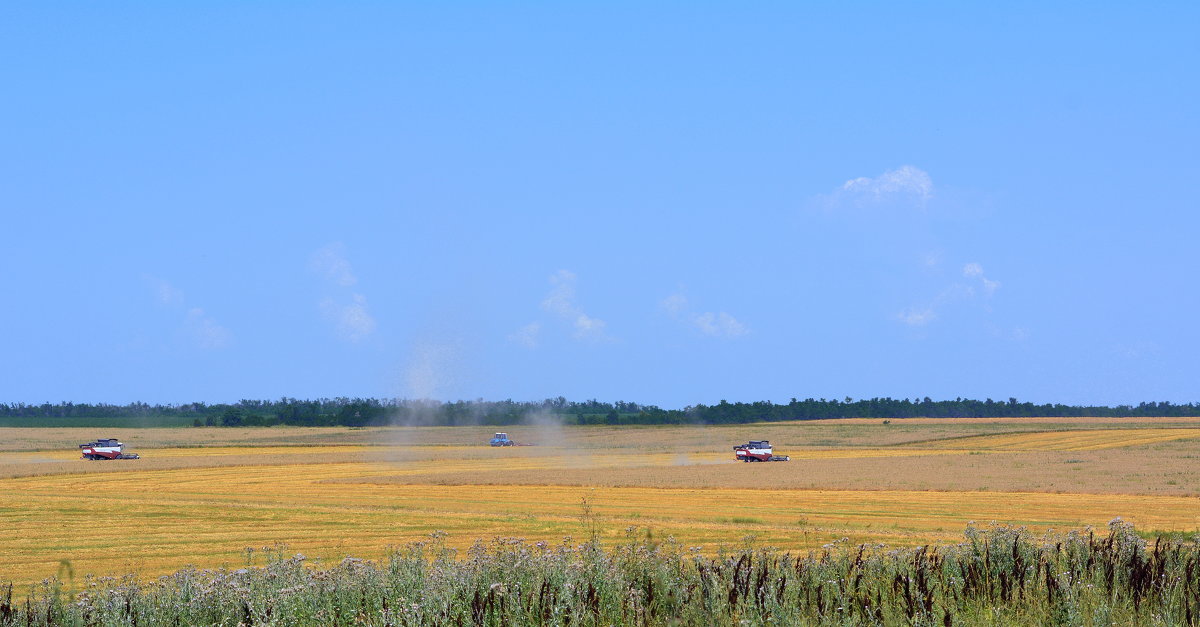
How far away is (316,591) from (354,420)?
6959 inches

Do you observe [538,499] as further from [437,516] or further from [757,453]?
[757,453]

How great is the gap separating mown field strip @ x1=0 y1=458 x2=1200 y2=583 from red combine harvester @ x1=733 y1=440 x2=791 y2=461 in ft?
90.6

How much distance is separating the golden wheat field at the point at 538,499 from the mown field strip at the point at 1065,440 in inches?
33.7

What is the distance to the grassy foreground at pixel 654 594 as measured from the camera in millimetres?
12125

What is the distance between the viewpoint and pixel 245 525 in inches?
1372

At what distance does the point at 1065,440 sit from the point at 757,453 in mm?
40320

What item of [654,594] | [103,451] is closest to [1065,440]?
[103,451]

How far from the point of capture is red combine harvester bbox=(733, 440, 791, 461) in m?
76.6

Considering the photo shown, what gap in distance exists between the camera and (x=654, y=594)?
13.4 meters

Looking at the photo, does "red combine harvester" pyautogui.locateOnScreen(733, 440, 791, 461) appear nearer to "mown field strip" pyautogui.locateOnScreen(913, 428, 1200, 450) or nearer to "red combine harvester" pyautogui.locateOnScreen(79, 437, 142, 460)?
"mown field strip" pyautogui.locateOnScreen(913, 428, 1200, 450)

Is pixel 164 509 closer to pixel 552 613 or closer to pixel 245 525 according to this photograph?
pixel 245 525

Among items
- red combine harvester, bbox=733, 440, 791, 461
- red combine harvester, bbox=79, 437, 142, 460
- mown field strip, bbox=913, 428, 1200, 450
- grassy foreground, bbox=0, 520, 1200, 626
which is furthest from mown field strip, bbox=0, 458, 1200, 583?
mown field strip, bbox=913, 428, 1200, 450

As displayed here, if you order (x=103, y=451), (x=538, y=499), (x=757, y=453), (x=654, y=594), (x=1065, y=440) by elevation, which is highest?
(x=654, y=594)

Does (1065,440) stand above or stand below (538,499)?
above
